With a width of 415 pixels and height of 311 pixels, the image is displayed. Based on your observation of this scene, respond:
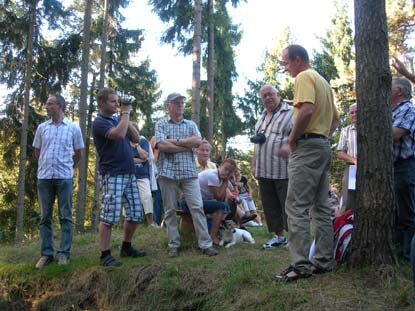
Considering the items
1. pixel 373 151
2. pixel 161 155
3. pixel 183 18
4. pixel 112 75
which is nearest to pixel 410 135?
pixel 373 151

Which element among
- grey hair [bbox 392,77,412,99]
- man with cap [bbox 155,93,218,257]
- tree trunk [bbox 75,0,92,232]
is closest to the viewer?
grey hair [bbox 392,77,412,99]

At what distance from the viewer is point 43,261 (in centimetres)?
515

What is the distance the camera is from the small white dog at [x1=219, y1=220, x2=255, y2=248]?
5.70 meters

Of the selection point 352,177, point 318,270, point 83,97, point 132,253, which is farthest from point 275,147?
point 83,97

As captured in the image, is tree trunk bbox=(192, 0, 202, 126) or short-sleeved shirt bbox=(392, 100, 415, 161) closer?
short-sleeved shirt bbox=(392, 100, 415, 161)

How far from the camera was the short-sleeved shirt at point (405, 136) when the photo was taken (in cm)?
395

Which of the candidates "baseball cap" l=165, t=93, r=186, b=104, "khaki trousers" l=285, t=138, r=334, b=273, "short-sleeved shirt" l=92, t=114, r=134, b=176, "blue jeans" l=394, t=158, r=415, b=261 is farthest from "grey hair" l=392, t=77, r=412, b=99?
"short-sleeved shirt" l=92, t=114, r=134, b=176

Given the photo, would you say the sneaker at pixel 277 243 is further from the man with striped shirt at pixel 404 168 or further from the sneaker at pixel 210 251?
the man with striped shirt at pixel 404 168

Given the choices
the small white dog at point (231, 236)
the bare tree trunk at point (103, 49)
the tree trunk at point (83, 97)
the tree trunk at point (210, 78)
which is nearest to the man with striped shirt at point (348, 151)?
the small white dog at point (231, 236)

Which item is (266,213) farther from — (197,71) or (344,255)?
(197,71)

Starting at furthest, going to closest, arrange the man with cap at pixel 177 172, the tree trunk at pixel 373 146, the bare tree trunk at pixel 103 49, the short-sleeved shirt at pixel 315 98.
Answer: the bare tree trunk at pixel 103 49 < the man with cap at pixel 177 172 < the short-sleeved shirt at pixel 315 98 < the tree trunk at pixel 373 146

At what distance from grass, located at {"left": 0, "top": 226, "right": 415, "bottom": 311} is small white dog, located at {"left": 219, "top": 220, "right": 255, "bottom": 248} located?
156mm

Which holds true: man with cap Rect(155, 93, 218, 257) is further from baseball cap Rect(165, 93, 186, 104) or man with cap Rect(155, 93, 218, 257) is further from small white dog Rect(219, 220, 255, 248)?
small white dog Rect(219, 220, 255, 248)

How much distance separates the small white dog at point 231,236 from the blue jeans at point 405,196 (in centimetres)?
229
